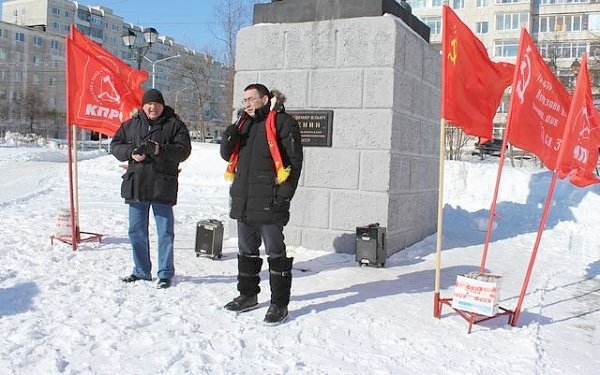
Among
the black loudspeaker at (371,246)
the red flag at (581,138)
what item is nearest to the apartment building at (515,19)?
the black loudspeaker at (371,246)

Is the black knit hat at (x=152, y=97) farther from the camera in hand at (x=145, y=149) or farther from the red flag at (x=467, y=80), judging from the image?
the red flag at (x=467, y=80)

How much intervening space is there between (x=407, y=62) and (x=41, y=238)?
17.4 ft

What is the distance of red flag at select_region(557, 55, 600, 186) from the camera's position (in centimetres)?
454

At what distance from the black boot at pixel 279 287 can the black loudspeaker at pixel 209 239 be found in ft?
7.15

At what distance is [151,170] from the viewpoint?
16.5 feet

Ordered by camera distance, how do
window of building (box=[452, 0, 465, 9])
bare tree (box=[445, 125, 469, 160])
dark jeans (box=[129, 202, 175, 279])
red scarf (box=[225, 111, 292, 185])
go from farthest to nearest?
window of building (box=[452, 0, 465, 9]) → bare tree (box=[445, 125, 469, 160]) → dark jeans (box=[129, 202, 175, 279]) → red scarf (box=[225, 111, 292, 185])

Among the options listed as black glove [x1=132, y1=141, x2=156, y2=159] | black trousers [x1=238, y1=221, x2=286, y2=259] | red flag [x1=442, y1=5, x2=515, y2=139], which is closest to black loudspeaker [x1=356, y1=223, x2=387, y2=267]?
red flag [x1=442, y1=5, x2=515, y2=139]

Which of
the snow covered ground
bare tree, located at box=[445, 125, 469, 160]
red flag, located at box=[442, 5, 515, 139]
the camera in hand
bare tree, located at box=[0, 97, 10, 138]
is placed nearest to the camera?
the snow covered ground

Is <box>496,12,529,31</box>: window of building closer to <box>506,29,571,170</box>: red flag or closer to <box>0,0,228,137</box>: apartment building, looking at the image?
<box>0,0,228,137</box>: apartment building

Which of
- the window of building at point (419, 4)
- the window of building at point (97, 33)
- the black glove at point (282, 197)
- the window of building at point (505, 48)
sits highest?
the window of building at point (97, 33)

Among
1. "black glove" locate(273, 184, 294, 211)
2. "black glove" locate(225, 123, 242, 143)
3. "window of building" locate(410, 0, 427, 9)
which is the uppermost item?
"window of building" locate(410, 0, 427, 9)

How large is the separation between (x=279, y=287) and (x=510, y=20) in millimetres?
57404

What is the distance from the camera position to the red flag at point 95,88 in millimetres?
6426

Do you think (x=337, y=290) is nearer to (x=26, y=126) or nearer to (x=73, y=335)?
(x=73, y=335)
